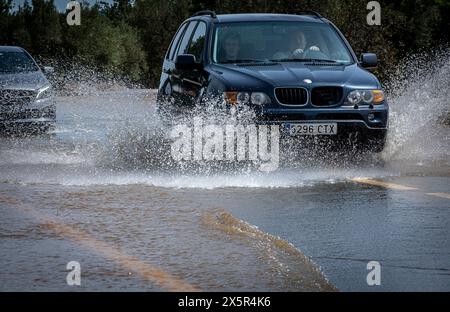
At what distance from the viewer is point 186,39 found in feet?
53.6

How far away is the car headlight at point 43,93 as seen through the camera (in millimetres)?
21569

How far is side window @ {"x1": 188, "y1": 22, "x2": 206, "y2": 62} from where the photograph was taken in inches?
588

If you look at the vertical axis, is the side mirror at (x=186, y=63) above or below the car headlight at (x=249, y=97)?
above

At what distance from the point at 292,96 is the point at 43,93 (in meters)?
9.23

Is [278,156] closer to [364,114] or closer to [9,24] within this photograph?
[364,114]

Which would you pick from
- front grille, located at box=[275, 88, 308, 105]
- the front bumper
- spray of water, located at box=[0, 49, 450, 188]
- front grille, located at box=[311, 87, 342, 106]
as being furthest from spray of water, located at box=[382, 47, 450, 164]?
front grille, located at box=[275, 88, 308, 105]

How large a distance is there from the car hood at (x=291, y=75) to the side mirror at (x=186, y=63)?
349 mm

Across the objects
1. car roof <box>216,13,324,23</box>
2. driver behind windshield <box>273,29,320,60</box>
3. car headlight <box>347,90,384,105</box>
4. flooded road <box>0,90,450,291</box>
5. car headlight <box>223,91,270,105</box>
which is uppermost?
car roof <box>216,13,324,23</box>

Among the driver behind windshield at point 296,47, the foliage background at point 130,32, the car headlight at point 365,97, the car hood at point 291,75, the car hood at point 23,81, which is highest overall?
the driver behind windshield at point 296,47

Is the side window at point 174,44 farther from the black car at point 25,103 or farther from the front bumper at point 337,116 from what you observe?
the black car at point 25,103

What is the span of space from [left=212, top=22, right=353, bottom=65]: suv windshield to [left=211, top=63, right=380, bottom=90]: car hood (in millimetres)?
426

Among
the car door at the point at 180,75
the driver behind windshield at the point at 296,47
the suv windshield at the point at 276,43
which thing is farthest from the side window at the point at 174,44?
the driver behind windshield at the point at 296,47

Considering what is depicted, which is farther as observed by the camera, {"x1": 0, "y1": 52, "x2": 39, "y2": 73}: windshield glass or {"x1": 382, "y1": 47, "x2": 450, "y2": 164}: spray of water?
{"x1": 0, "y1": 52, "x2": 39, "y2": 73}: windshield glass

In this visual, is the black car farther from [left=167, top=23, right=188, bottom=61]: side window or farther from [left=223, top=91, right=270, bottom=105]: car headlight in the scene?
[left=223, top=91, right=270, bottom=105]: car headlight
